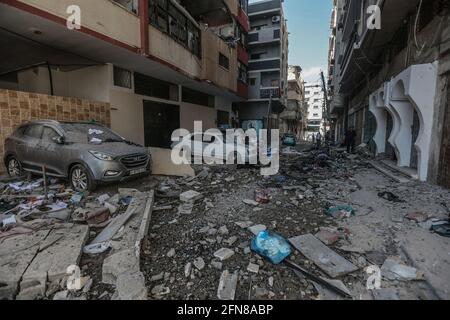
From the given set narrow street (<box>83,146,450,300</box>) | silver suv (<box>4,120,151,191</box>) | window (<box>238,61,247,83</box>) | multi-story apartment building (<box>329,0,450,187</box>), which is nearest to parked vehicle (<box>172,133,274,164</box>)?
narrow street (<box>83,146,450,300</box>)

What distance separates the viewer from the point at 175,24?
36.6 feet

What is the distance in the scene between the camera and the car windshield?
612cm

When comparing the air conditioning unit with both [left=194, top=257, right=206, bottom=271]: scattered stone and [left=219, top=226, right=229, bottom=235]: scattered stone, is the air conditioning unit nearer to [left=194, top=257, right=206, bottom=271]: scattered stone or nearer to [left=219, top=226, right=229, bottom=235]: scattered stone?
[left=219, top=226, right=229, bottom=235]: scattered stone

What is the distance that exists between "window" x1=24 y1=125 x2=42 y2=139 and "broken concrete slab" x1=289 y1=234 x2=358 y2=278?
22.5ft

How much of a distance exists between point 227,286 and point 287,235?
1.54 meters

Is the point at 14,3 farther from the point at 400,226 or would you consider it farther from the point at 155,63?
Result: the point at 400,226

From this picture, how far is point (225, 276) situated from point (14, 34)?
31.0 ft

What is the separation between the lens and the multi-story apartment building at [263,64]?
26.1m

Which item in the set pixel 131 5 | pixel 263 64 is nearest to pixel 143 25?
pixel 131 5

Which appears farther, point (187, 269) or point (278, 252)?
point (278, 252)

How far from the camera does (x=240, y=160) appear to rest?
9133mm

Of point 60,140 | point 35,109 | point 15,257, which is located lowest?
point 15,257

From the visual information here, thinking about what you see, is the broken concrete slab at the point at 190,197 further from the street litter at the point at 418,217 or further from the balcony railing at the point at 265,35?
the balcony railing at the point at 265,35

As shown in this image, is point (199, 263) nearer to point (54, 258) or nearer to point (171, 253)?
→ point (171, 253)
